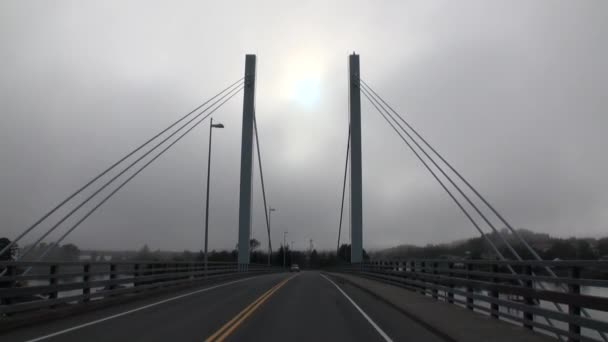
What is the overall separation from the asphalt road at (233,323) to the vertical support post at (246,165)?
78.8 feet

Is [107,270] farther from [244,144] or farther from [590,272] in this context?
[244,144]

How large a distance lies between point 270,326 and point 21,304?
531 cm

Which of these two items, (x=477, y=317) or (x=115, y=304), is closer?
(x=477, y=317)

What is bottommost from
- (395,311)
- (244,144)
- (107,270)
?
(395,311)

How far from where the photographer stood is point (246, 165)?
42.6 metres

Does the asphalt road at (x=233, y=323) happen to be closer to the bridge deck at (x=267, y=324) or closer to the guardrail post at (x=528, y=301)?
the bridge deck at (x=267, y=324)

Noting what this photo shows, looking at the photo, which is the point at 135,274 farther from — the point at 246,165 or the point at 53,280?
the point at 246,165

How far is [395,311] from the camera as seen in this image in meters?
16.0

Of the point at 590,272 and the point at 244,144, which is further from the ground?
the point at 244,144

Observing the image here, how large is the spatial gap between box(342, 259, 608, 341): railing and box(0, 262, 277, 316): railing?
9.76 m

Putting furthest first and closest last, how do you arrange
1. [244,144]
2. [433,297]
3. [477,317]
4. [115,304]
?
[244,144] → [433,297] → [115,304] → [477,317]

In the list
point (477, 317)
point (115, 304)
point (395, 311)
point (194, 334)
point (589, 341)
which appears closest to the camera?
point (589, 341)

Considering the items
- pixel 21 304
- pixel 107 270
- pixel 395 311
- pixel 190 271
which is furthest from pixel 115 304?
pixel 190 271

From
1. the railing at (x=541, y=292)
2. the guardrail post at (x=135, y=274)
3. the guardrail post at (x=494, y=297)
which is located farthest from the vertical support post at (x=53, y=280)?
the guardrail post at (x=494, y=297)
